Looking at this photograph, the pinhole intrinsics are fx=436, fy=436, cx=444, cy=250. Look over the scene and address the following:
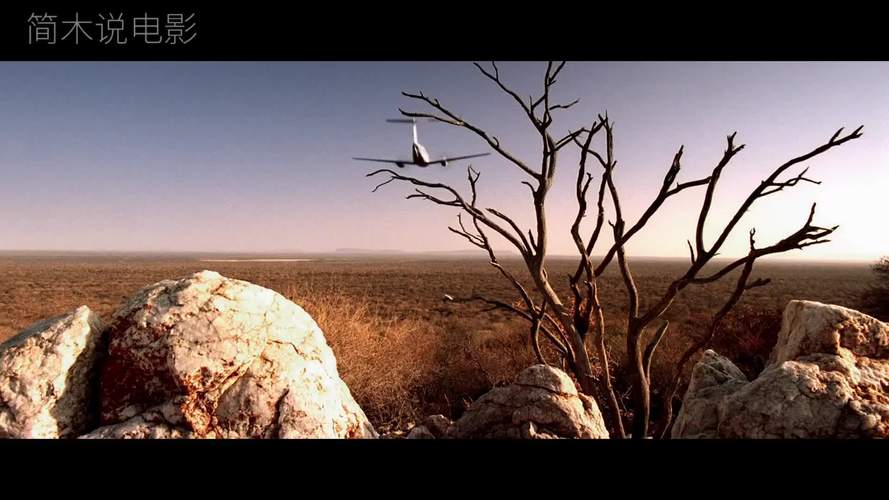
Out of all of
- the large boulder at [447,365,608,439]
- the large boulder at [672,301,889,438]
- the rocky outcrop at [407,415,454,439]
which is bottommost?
the rocky outcrop at [407,415,454,439]

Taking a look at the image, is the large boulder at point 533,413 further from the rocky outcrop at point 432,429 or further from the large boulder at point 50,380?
the large boulder at point 50,380

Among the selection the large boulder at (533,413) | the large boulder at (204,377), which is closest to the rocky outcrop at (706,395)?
the large boulder at (533,413)

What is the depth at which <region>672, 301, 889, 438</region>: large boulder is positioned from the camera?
7.42ft

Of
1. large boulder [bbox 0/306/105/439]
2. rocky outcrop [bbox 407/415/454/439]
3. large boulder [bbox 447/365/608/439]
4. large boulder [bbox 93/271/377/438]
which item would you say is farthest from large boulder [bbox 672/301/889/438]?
large boulder [bbox 0/306/105/439]

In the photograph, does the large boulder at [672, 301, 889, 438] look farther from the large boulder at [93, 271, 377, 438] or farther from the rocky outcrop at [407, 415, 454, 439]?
the large boulder at [93, 271, 377, 438]

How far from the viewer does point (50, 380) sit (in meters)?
2.44

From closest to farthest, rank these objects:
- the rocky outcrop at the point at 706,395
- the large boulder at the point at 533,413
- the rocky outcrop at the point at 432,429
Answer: the large boulder at the point at 533,413
the rocky outcrop at the point at 706,395
the rocky outcrop at the point at 432,429

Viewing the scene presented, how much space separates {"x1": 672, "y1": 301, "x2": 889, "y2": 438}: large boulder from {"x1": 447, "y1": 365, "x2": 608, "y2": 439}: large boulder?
740 mm

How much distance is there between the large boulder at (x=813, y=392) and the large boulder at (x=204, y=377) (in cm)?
228

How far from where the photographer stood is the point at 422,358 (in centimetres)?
785

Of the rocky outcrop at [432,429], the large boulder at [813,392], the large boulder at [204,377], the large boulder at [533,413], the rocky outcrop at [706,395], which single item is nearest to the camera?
the large boulder at [813,392]

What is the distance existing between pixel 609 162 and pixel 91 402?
3.58 meters

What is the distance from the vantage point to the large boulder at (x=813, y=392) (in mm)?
2262

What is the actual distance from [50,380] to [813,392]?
13.7 feet
